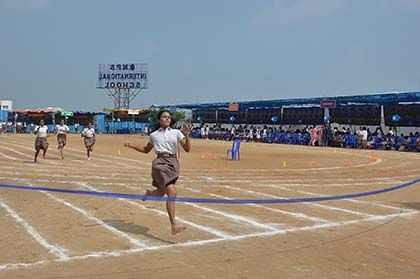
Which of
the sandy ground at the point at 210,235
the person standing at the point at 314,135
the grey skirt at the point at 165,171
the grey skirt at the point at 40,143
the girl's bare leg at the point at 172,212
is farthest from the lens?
the person standing at the point at 314,135

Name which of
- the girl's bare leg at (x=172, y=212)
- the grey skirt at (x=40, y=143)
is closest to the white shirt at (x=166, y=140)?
the girl's bare leg at (x=172, y=212)

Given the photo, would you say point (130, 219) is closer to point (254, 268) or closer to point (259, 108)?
point (254, 268)

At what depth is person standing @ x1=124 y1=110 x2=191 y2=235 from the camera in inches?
232

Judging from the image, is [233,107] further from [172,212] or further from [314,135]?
[172,212]

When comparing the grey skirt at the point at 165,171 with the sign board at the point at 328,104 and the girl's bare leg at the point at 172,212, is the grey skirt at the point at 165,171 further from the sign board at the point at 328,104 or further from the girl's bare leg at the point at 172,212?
the sign board at the point at 328,104

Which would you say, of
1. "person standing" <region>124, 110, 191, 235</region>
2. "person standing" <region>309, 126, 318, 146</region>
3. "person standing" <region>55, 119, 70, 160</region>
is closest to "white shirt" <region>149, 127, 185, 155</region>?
"person standing" <region>124, 110, 191, 235</region>

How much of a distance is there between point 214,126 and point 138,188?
41.1 meters

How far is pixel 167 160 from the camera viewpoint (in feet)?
19.8

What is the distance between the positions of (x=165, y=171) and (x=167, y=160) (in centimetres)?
16

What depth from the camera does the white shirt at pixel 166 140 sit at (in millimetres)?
6113

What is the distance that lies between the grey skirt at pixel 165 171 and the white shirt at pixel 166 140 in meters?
0.12

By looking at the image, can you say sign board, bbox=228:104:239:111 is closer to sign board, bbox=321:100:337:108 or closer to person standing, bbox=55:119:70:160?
sign board, bbox=321:100:337:108

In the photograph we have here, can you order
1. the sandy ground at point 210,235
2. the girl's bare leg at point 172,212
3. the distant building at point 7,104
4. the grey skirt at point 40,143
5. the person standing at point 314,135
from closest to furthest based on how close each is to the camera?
1. the sandy ground at point 210,235
2. the girl's bare leg at point 172,212
3. the grey skirt at point 40,143
4. the person standing at point 314,135
5. the distant building at point 7,104

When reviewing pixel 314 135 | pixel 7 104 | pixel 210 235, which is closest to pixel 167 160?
pixel 210 235
